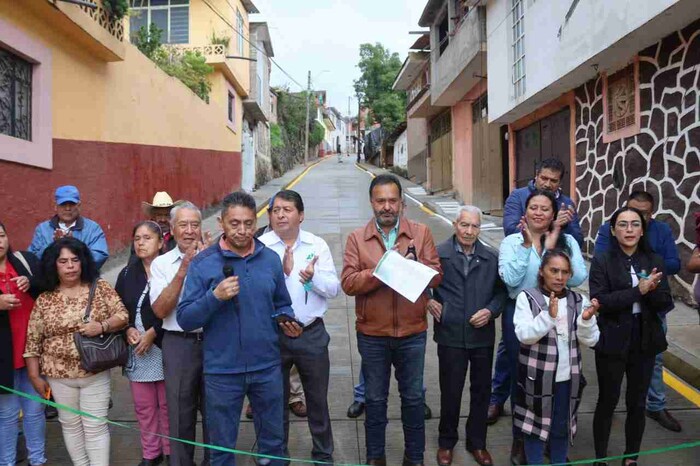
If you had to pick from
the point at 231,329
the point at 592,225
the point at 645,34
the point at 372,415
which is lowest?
the point at 372,415

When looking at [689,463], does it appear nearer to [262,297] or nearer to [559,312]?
[559,312]

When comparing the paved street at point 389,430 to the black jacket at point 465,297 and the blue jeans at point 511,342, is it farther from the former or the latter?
the black jacket at point 465,297

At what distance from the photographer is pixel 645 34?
6.76 meters

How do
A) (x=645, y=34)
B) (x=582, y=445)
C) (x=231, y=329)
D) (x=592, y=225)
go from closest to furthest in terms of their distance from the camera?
(x=231, y=329), (x=582, y=445), (x=645, y=34), (x=592, y=225)

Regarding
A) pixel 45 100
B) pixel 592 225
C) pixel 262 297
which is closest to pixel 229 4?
pixel 45 100

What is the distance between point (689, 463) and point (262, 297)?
2866mm

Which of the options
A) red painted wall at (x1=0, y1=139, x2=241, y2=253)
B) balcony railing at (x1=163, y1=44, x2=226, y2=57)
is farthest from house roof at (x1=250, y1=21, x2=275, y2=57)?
red painted wall at (x1=0, y1=139, x2=241, y2=253)

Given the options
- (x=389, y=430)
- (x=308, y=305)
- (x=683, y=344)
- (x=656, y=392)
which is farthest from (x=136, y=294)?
(x=683, y=344)

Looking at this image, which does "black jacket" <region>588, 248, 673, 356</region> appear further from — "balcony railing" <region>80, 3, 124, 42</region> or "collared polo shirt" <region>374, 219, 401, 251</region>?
"balcony railing" <region>80, 3, 124, 42</region>

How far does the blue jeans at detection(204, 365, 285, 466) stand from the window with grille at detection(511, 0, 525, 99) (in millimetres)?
8951

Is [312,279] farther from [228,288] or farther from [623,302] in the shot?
[623,302]

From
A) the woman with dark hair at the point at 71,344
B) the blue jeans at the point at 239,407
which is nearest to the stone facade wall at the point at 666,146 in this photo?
the blue jeans at the point at 239,407

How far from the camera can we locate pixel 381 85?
42.4m

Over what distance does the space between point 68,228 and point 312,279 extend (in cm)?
251
